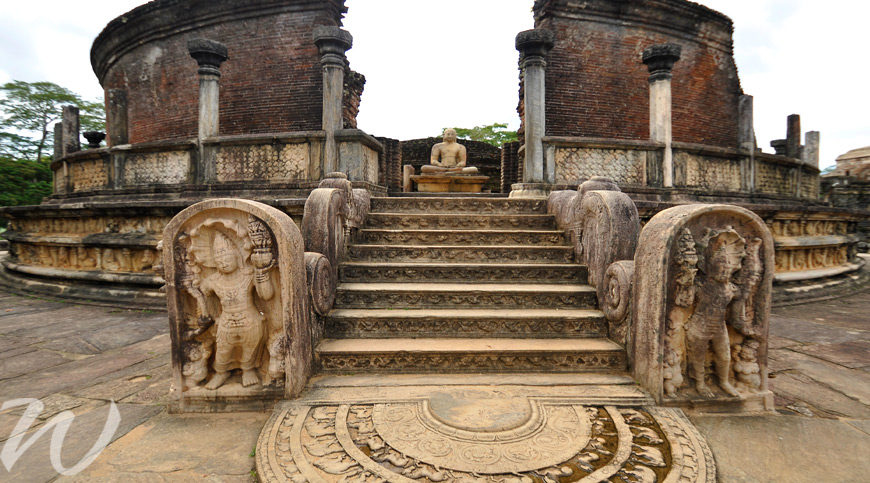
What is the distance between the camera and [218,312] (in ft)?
7.77

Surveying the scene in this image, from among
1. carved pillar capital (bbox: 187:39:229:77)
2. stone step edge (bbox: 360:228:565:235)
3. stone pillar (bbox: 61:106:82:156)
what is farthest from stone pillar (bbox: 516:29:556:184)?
stone pillar (bbox: 61:106:82:156)

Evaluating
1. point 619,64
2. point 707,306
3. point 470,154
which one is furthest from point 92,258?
point 619,64

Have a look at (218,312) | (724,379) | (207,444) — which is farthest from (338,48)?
(724,379)

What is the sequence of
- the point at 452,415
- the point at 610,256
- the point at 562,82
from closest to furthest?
the point at 452,415 < the point at 610,256 < the point at 562,82

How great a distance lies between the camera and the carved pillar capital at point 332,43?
5.82m

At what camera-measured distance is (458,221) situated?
14.5 ft

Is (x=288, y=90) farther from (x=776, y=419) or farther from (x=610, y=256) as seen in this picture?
(x=776, y=419)

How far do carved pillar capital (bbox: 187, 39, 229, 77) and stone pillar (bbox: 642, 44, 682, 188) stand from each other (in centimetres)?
718

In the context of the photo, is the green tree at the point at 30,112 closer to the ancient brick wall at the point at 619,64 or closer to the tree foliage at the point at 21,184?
the tree foliage at the point at 21,184

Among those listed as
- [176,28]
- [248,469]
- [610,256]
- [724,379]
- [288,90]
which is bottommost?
[248,469]

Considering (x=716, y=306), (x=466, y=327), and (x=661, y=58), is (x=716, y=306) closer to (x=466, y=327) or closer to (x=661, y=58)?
(x=466, y=327)

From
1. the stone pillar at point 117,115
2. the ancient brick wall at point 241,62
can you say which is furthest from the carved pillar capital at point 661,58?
the stone pillar at point 117,115

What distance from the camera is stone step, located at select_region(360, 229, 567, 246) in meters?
4.08

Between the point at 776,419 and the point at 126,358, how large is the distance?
4.86 m
